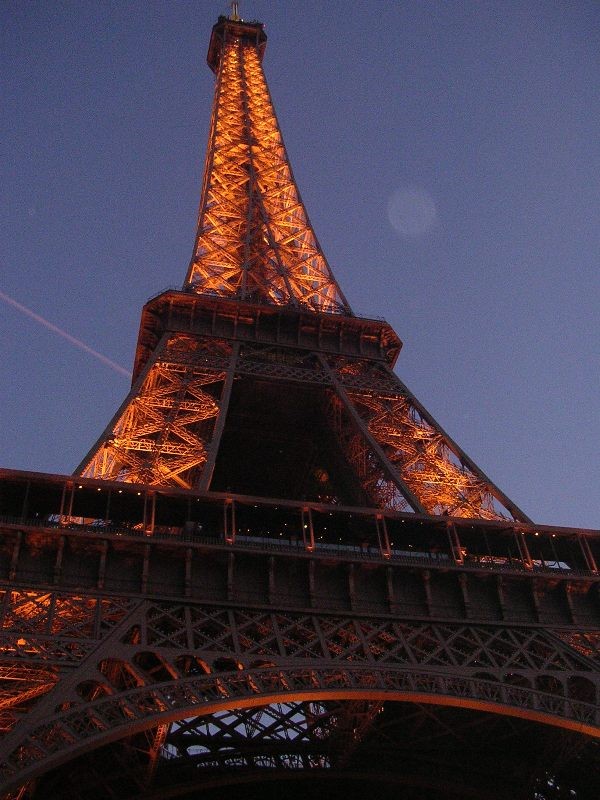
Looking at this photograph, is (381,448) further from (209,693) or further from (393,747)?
(209,693)

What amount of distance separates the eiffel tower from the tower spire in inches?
360

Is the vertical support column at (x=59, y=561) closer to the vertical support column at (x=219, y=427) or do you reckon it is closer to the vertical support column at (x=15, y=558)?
the vertical support column at (x=15, y=558)

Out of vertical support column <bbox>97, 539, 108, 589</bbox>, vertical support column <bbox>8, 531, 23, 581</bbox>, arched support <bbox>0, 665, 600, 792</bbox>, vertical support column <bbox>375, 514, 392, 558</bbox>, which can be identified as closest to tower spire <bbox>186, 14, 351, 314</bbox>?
vertical support column <bbox>375, 514, 392, 558</bbox>

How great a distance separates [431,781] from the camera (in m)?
25.8

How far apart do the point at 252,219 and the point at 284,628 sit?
1130 inches

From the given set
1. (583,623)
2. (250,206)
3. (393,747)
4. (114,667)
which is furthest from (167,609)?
(250,206)

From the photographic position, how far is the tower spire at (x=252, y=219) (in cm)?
4256

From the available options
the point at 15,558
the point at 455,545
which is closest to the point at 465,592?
the point at 455,545

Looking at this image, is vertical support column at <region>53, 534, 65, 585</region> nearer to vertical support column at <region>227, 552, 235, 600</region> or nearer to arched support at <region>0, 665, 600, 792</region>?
vertical support column at <region>227, 552, 235, 600</region>

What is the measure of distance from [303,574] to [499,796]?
8.44 meters

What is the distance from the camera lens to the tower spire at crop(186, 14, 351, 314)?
42.6 m

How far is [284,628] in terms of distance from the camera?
74.0 ft

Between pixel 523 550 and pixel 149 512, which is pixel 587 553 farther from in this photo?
pixel 149 512

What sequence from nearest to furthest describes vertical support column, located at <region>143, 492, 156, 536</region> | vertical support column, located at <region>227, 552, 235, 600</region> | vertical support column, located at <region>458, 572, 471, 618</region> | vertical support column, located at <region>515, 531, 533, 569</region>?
vertical support column, located at <region>227, 552, 235, 600</region>
vertical support column, located at <region>143, 492, 156, 536</region>
vertical support column, located at <region>458, 572, 471, 618</region>
vertical support column, located at <region>515, 531, 533, 569</region>
